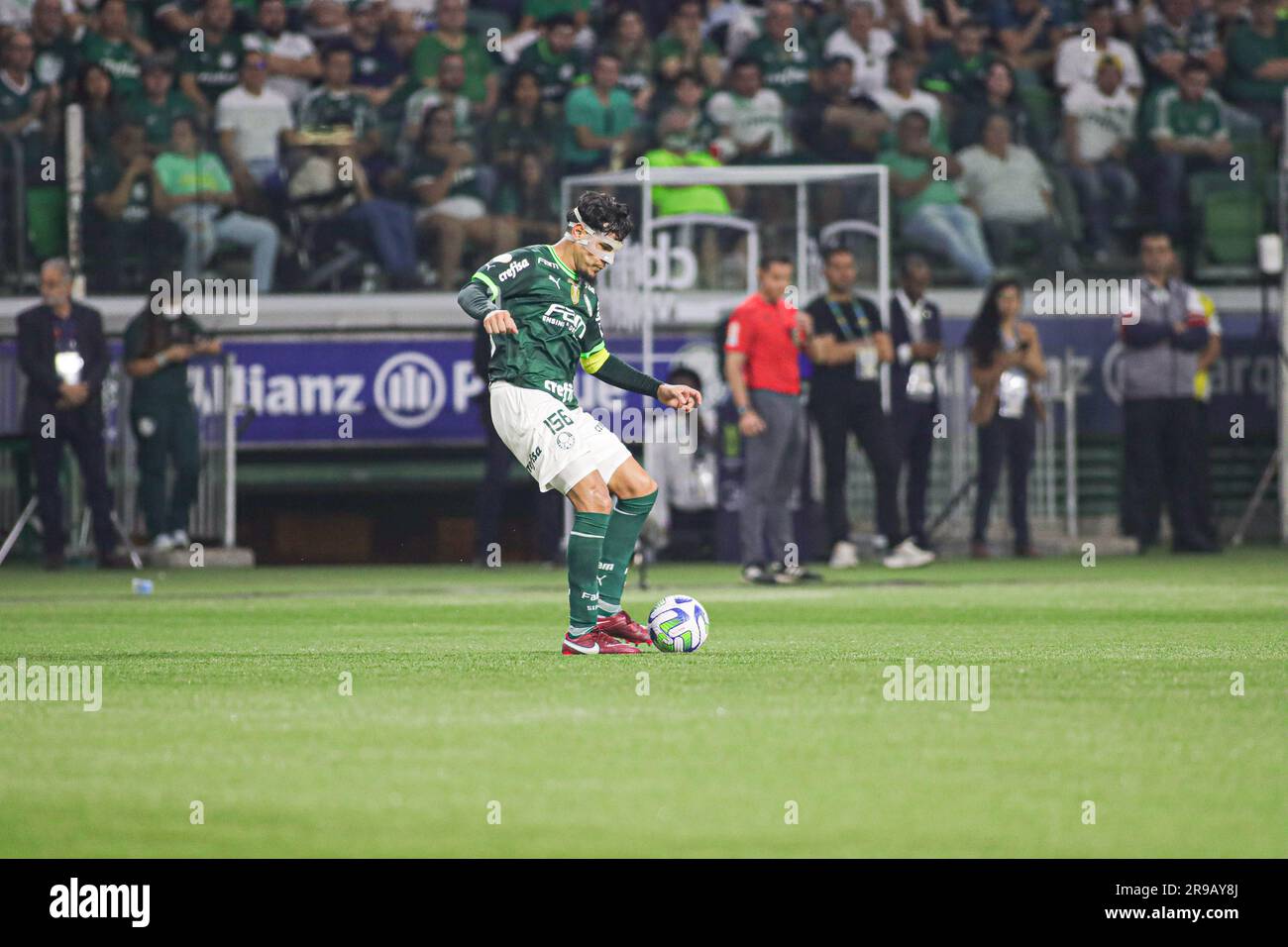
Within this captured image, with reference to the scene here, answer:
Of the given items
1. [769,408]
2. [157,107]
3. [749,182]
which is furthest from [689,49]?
[769,408]

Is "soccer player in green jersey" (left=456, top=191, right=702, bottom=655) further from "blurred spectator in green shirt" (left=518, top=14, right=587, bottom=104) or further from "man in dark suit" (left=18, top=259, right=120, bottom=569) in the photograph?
"blurred spectator in green shirt" (left=518, top=14, right=587, bottom=104)

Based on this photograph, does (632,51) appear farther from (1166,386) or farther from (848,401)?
(1166,386)

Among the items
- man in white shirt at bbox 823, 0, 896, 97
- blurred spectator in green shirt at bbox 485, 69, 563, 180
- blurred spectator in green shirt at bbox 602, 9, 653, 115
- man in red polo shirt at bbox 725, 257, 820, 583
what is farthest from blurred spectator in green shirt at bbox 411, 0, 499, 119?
man in red polo shirt at bbox 725, 257, 820, 583

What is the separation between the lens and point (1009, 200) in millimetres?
23859

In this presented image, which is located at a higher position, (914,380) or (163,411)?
A: (914,380)

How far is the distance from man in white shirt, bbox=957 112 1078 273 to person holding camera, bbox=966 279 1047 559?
154 centimetres

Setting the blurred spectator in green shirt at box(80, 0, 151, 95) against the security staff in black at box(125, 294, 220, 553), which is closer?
the security staff in black at box(125, 294, 220, 553)

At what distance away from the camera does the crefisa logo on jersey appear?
22.5 m

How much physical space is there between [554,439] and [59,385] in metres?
10.3

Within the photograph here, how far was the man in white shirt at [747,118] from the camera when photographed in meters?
23.6

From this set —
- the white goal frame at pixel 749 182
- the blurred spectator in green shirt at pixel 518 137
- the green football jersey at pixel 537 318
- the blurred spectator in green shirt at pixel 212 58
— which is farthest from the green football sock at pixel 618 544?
the blurred spectator in green shirt at pixel 212 58

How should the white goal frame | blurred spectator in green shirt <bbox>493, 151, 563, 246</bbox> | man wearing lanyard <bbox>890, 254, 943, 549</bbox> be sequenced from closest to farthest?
the white goal frame < man wearing lanyard <bbox>890, 254, 943, 549</bbox> < blurred spectator in green shirt <bbox>493, 151, 563, 246</bbox>
